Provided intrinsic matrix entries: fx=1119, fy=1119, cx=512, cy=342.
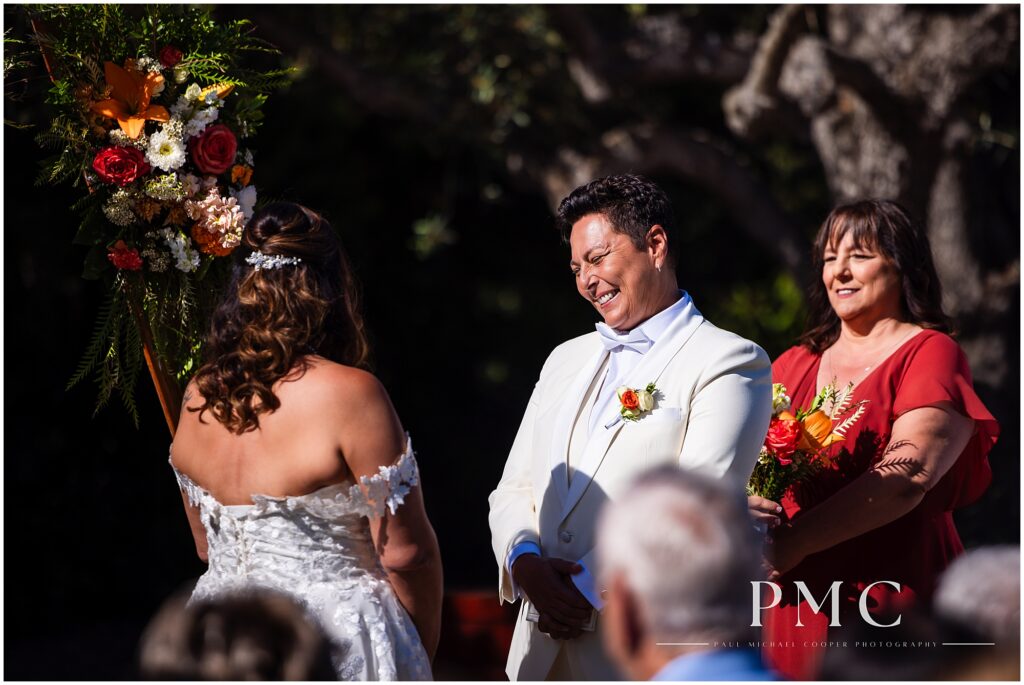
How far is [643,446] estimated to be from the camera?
2854 millimetres

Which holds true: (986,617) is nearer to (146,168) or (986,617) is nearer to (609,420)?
(609,420)

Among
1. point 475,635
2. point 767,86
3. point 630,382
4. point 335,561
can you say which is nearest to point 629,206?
point 630,382

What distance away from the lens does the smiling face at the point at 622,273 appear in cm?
299

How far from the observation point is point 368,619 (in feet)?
9.05

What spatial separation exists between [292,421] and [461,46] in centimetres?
551

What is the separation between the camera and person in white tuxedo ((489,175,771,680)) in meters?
2.81

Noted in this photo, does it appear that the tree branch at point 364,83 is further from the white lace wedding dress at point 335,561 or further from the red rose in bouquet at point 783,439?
the white lace wedding dress at point 335,561

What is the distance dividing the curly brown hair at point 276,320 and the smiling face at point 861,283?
159 cm

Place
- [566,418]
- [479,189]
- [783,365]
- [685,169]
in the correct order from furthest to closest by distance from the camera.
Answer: [479,189]
[685,169]
[783,365]
[566,418]

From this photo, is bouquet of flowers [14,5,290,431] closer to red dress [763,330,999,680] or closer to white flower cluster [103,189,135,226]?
white flower cluster [103,189,135,226]

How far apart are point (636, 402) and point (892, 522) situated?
1.00m

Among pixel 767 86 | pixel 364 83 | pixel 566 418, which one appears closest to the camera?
pixel 566 418

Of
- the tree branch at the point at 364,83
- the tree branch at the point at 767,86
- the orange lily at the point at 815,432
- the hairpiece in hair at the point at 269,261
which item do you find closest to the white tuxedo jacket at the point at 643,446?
the orange lily at the point at 815,432

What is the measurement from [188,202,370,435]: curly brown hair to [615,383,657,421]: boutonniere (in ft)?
2.21
